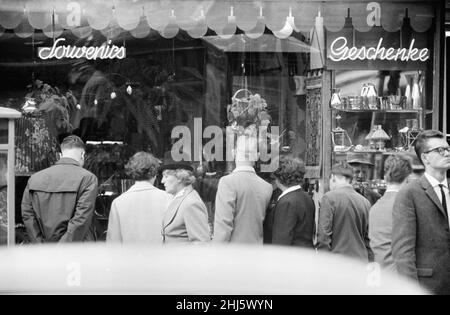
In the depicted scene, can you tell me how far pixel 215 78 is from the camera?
8734 millimetres

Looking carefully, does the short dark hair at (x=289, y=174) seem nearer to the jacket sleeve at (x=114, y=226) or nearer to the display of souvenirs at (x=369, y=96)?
the jacket sleeve at (x=114, y=226)

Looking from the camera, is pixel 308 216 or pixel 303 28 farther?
pixel 303 28

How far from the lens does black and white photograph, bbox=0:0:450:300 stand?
7.37 m

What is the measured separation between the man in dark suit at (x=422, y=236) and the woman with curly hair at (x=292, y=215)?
1078 millimetres

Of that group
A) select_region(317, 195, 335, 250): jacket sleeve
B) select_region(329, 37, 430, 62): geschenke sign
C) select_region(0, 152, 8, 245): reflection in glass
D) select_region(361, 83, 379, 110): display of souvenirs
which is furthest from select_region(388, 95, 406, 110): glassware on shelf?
select_region(0, 152, 8, 245): reflection in glass

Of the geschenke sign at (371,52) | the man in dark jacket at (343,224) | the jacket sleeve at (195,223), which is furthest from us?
the geschenke sign at (371,52)

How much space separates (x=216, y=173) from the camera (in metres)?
8.54

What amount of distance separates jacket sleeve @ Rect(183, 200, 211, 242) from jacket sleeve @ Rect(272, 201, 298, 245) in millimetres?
618

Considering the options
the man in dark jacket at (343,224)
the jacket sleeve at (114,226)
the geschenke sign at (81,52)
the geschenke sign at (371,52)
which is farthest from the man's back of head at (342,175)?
the geschenke sign at (81,52)

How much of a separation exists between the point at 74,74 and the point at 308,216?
314cm

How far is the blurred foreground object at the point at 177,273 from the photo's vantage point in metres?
7.27

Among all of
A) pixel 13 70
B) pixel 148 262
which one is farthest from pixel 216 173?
pixel 13 70

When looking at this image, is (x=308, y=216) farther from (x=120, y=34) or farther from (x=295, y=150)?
(x=120, y=34)

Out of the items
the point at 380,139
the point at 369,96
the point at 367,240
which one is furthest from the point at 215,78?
the point at 367,240
